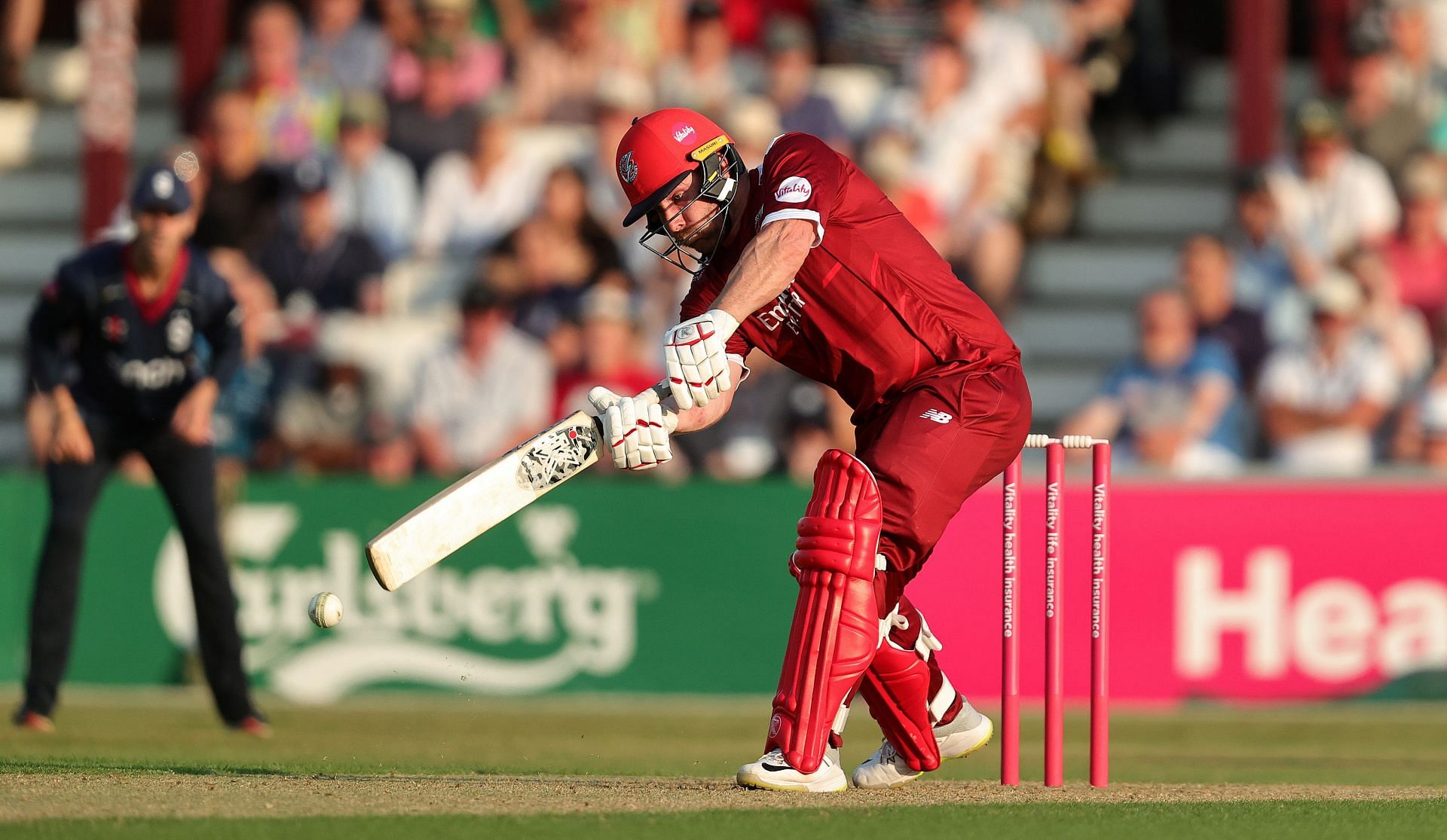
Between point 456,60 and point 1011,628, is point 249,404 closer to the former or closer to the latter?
point 456,60

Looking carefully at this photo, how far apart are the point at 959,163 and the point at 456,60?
3.44 metres

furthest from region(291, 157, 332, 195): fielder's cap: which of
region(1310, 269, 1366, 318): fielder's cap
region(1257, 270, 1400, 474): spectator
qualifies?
region(1310, 269, 1366, 318): fielder's cap

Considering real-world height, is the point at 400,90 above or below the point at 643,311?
above

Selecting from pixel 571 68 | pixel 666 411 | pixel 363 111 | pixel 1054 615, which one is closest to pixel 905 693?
pixel 1054 615

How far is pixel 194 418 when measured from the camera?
Answer: 8.35 meters

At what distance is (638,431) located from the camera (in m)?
5.44

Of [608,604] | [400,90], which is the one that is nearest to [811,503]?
[608,604]

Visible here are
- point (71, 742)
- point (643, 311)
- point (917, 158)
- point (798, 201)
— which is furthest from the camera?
point (917, 158)

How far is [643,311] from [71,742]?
5.08 meters

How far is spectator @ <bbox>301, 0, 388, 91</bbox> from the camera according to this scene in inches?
544

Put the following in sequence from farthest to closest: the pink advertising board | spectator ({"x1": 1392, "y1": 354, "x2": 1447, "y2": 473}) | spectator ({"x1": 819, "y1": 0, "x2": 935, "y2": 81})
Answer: spectator ({"x1": 819, "y1": 0, "x2": 935, "y2": 81}) < spectator ({"x1": 1392, "y1": 354, "x2": 1447, "y2": 473}) < the pink advertising board

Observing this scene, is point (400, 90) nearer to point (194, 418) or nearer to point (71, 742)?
point (194, 418)

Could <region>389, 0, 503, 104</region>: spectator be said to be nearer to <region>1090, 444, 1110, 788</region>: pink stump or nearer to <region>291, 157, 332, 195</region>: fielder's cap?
<region>291, 157, 332, 195</region>: fielder's cap

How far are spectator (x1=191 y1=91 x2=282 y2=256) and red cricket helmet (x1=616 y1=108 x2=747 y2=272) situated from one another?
7.47m
